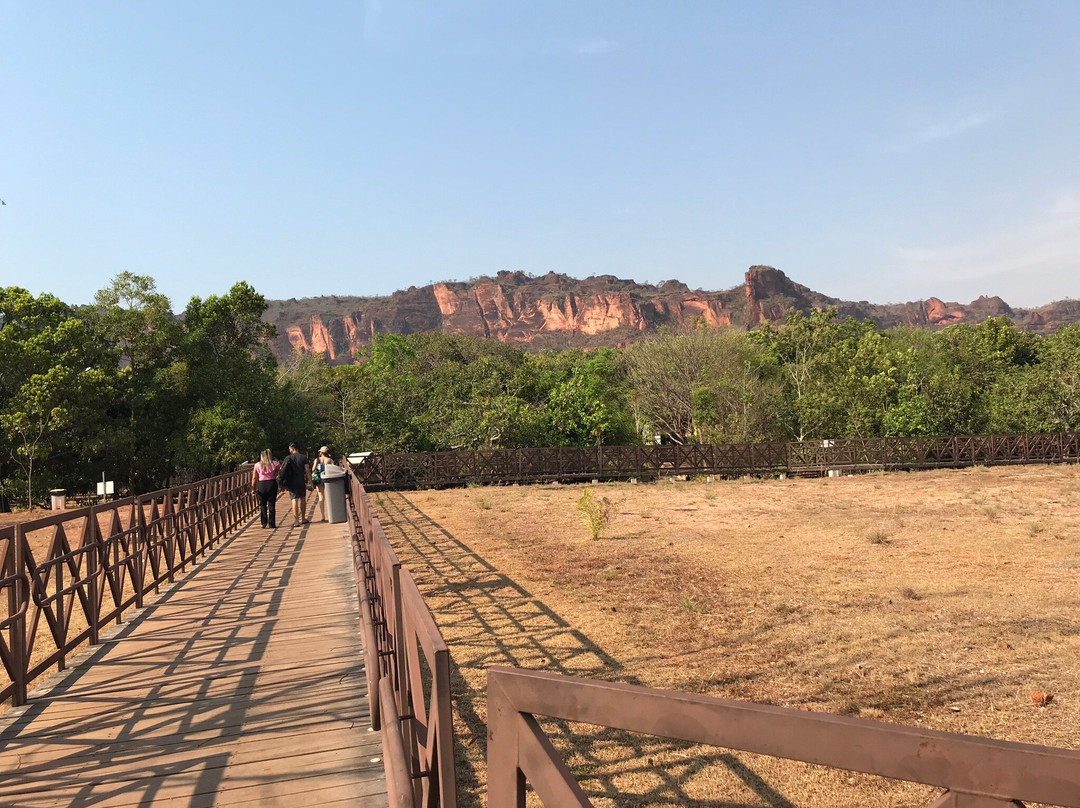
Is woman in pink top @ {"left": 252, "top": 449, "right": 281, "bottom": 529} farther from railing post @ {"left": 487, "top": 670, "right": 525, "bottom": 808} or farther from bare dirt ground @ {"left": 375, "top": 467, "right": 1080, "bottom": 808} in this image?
railing post @ {"left": 487, "top": 670, "right": 525, "bottom": 808}

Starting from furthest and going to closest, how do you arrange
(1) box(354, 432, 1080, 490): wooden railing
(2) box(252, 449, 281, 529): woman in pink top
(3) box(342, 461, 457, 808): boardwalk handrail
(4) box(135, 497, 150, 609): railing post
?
(1) box(354, 432, 1080, 490): wooden railing → (2) box(252, 449, 281, 529): woman in pink top → (4) box(135, 497, 150, 609): railing post → (3) box(342, 461, 457, 808): boardwalk handrail

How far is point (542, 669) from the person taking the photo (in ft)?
22.9

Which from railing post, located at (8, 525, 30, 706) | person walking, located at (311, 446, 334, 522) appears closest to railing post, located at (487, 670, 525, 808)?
railing post, located at (8, 525, 30, 706)

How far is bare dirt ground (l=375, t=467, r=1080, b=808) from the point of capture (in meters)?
4.80

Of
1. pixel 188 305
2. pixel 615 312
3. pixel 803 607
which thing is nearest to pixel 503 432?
pixel 188 305

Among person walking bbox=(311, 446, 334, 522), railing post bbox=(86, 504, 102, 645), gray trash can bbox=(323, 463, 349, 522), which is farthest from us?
gray trash can bbox=(323, 463, 349, 522)

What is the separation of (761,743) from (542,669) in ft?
19.3

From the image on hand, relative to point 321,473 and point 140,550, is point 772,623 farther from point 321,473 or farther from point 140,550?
point 321,473

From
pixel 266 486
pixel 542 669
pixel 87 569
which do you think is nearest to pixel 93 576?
pixel 87 569

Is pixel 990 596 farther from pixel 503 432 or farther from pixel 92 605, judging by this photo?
pixel 503 432

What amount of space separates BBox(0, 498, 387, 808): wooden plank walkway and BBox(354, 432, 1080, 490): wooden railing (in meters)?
24.2

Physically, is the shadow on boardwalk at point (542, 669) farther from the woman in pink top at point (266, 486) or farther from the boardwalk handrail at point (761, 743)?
the woman in pink top at point (266, 486)

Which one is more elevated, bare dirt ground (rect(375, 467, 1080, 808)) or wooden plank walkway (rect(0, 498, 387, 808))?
wooden plank walkway (rect(0, 498, 387, 808))

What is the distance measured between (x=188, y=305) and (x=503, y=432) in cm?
1483
